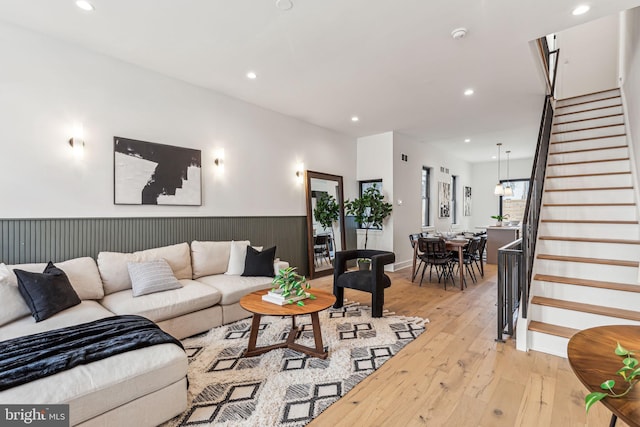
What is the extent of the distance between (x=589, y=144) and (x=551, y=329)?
3.30 meters

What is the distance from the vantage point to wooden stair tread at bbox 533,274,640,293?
264 centimetres

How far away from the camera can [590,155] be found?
423 centimetres

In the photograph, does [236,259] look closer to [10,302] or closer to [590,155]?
[10,302]

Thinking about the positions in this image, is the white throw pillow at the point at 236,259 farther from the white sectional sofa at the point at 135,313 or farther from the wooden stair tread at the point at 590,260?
the wooden stair tread at the point at 590,260

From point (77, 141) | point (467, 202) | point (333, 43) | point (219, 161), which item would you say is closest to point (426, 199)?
point (467, 202)

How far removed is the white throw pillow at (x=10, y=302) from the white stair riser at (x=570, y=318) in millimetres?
4344

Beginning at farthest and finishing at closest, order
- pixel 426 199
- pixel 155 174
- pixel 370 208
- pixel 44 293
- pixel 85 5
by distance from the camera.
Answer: pixel 426 199 → pixel 370 208 → pixel 155 174 → pixel 85 5 → pixel 44 293

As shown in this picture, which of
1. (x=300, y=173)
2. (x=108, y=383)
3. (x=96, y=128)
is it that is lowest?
(x=108, y=383)

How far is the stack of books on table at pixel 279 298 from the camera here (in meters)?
2.56

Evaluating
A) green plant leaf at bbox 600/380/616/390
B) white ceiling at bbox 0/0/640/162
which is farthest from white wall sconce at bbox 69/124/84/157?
green plant leaf at bbox 600/380/616/390

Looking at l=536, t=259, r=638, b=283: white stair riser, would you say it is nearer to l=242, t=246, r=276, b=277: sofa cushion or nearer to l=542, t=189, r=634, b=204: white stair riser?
l=542, t=189, r=634, b=204: white stair riser

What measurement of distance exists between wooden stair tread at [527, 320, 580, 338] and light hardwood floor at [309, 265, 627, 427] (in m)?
0.20

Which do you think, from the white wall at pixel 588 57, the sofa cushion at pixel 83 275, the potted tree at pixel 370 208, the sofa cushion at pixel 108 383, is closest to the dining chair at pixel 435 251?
the potted tree at pixel 370 208

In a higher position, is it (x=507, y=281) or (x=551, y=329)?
(x=507, y=281)
